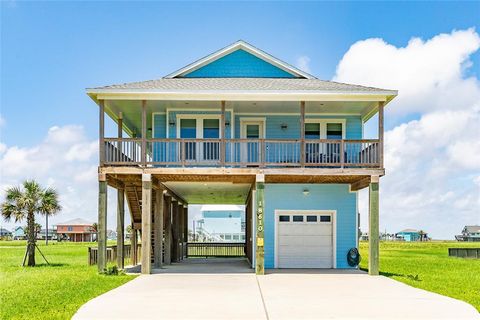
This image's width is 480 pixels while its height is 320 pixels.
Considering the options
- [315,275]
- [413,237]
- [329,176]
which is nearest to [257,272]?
[315,275]

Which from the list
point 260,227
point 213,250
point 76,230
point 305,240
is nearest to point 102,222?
point 260,227

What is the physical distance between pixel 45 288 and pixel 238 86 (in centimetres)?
884

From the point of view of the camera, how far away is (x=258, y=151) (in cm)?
1952

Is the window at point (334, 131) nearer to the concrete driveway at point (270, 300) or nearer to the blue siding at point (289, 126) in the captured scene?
the blue siding at point (289, 126)

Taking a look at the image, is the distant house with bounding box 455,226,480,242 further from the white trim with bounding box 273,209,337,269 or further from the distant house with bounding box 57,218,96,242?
the white trim with bounding box 273,209,337,269

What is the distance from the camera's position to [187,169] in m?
18.0

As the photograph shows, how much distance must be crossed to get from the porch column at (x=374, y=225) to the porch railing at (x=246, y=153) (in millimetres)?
741

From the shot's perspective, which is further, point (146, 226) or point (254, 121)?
point (254, 121)

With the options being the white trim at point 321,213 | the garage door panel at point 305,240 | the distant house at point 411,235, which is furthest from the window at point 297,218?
the distant house at point 411,235

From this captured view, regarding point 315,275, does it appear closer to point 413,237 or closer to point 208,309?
point 208,309

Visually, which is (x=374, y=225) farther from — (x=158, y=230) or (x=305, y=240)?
(x=158, y=230)

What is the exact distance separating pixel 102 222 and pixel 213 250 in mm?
15823

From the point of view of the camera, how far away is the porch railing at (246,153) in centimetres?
1802

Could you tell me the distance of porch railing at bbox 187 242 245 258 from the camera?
31.8 metres
